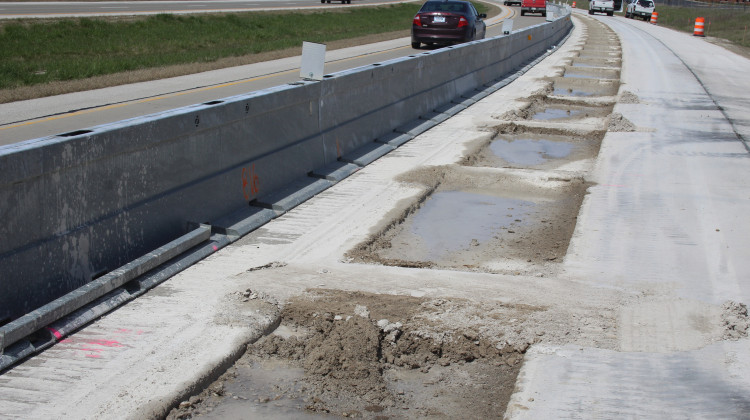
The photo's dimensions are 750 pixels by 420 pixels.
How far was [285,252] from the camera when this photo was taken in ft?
21.9

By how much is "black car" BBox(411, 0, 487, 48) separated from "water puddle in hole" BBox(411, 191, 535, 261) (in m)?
21.3

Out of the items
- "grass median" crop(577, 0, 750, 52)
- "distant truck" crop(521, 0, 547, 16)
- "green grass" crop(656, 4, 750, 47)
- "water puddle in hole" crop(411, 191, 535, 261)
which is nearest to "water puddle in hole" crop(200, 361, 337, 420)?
"water puddle in hole" crop(411, 191, 535, 261)

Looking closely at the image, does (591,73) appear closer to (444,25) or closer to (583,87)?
(583,87)

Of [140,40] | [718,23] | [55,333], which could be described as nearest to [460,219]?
[55,333]

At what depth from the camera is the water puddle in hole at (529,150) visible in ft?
36.3

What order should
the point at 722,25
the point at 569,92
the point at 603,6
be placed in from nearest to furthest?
the point at 569,92, the point at 722,25, the point at 603,6

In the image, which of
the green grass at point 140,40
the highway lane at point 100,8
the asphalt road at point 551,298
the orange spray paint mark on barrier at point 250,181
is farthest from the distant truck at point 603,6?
the orange spray paint mark on barrier at point 250,181

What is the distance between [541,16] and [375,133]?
205 ft

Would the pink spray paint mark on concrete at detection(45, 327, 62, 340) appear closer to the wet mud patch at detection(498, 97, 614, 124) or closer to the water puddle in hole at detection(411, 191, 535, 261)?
the water puddle in hole at detection(411, 191, 535, 261)

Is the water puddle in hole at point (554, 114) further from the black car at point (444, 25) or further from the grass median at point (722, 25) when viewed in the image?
the grass median at point (722, 25)

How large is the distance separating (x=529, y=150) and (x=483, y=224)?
4.06 meters

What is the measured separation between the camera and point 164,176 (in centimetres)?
637

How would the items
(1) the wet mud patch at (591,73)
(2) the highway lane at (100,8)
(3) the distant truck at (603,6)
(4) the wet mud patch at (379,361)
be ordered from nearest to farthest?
1. (4) the wet mud patch at (379,361)
2. (1) the wet mud patch at (591,73)
3. (2) the highway lane at (100,8)
4. (3) the distant truck at (603,6)

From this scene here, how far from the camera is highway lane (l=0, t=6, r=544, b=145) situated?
41.4 ft
